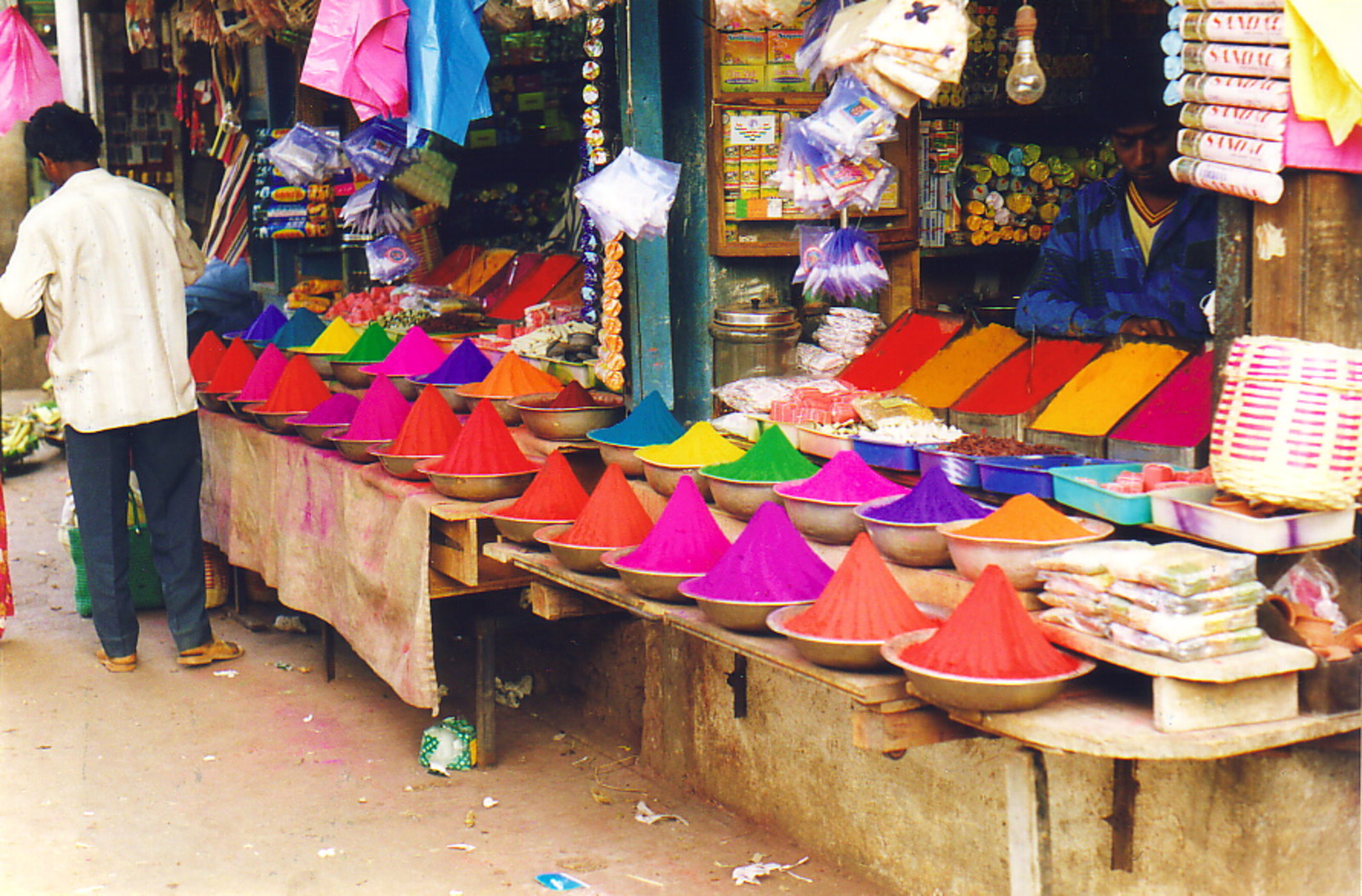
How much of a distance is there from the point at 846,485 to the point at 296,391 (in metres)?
2.44

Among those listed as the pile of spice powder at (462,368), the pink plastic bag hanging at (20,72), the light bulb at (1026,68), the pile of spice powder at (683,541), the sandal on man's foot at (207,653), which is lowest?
the sandal on man's foot at (207,653)

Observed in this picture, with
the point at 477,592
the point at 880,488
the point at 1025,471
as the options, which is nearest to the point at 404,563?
the point at 477,592

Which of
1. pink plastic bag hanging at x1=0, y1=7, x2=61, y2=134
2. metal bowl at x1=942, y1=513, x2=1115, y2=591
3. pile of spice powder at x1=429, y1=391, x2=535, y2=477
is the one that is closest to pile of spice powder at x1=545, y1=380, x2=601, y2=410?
pile of spice powder at x1=429, y1=391, x2=535, y2=477

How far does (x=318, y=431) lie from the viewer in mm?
4477

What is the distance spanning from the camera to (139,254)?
14.7ft

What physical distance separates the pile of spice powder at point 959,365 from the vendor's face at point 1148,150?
0.56 metres

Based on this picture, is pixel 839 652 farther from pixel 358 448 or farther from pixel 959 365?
pixel 358 448

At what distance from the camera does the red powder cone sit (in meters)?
2.30

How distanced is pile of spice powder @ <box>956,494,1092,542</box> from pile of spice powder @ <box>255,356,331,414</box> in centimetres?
285

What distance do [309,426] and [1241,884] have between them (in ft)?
10.2

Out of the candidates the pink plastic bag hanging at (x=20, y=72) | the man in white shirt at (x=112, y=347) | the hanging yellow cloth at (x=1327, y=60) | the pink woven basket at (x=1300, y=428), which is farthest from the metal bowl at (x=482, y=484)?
the pink plastic bag hanging at (x=20, y=72)

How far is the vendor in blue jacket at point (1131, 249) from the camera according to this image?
139 inches

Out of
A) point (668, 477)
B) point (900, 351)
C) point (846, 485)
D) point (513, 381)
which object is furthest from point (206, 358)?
point (846, 485)

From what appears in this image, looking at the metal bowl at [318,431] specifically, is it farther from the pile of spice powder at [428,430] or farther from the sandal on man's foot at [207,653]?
the sandal on man's foot at [207,653]
